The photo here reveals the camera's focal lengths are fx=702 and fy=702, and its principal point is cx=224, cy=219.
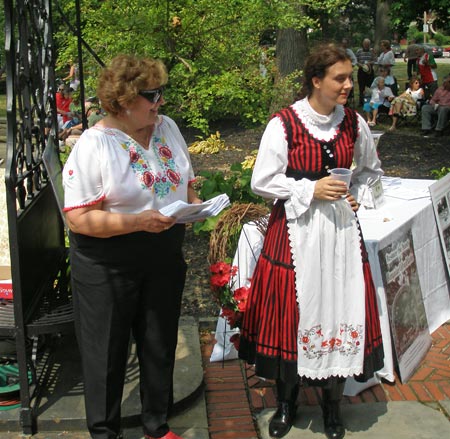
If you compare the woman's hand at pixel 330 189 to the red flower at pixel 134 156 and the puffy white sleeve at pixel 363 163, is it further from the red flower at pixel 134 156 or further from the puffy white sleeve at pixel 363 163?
the red flower at pixel 134 156

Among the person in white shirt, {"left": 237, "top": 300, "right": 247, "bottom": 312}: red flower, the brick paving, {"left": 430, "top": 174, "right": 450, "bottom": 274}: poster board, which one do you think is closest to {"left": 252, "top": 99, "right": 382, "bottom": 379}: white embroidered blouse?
{"left": 237, "top": 300, "right": 247, "bottom": 312}: red flower

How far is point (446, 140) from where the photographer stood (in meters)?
11.7

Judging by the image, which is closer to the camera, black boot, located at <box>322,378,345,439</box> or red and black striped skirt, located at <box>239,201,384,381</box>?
red and black striped skirt, located at <box>239,201,384,381</box>

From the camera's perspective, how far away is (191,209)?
110 inches

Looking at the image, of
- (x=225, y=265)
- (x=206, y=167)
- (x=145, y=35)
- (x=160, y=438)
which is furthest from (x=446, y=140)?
(x=160, y=438)

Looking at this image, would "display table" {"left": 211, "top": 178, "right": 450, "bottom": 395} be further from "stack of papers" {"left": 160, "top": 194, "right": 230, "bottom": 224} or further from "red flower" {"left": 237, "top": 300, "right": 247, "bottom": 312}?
"stack of papers" {"left": 160, "top": 194, "right": 230, "bottom": 224}

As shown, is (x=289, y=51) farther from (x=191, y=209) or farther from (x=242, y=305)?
(x=191, y=209)

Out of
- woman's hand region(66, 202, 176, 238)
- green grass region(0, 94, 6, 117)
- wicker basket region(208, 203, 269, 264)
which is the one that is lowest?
green grass region(0, 94, 6, 117)

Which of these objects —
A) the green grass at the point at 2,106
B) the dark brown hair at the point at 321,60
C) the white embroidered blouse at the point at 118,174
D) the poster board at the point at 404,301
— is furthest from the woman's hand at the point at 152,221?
the green grass at the point at 2,106

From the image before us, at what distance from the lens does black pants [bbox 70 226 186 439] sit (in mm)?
2896

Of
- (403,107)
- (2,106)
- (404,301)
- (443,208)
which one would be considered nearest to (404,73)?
(2,106)

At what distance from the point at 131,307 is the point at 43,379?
3.76 ft

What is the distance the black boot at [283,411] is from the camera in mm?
3561

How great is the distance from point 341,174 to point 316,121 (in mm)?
329
